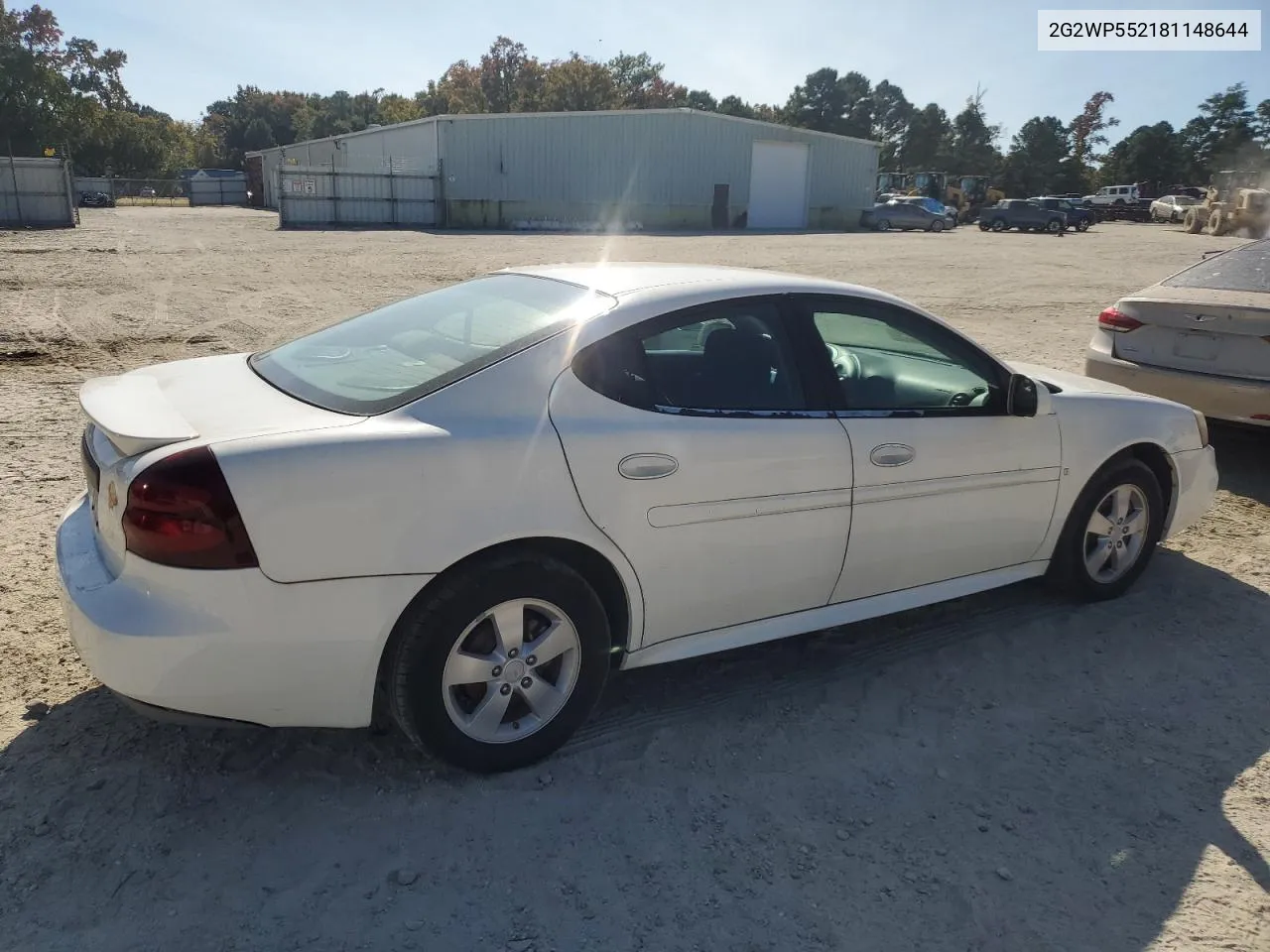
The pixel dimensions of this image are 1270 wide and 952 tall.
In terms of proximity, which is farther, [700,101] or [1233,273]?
[700,101]

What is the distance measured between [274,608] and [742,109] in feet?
341

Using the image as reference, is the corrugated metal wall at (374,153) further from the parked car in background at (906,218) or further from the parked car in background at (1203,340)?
the parked car in background at (1203,340)

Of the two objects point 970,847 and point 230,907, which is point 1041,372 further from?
point 230,907

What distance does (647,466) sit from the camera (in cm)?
296

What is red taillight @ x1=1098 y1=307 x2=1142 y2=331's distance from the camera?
654 centimetres

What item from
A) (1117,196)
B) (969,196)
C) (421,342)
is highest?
(1117,196)

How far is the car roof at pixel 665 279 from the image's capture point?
3.37 m

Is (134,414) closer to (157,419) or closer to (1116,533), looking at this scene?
(157,419)

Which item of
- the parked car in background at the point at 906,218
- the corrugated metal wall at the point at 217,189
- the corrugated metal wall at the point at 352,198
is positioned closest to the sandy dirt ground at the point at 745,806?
Answer: the corrugated metal wall at the point at 352,198

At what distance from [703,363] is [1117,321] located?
184 inches

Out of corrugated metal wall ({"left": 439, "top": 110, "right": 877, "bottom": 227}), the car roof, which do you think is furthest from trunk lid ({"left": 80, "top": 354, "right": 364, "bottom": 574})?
corrugated metal wall ({"left": 439, "top": 110, "right": 877, "bottom": 227})

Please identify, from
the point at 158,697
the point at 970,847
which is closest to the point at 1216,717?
the point at 970,847

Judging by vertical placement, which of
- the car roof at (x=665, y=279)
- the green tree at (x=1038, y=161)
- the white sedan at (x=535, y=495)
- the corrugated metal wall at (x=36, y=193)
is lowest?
the white sedan at (x=535, y=495)

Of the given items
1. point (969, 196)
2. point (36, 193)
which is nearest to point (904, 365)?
point (36, 193)
